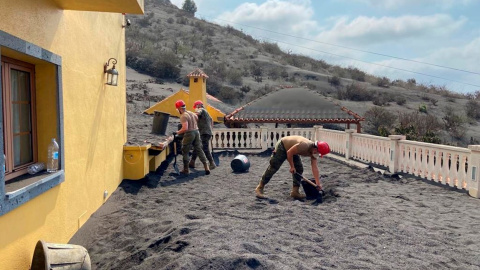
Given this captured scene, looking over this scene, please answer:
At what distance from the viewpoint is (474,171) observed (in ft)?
24.2

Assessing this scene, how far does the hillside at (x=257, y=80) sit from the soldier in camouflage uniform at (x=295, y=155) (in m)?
12.4

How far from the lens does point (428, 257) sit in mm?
4328

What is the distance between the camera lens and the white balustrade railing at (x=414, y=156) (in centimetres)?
757

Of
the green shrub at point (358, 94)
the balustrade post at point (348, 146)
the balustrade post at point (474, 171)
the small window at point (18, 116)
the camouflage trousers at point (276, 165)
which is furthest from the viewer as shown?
the green shrub at point (358, 94)

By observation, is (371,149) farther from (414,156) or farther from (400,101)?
(400,101)

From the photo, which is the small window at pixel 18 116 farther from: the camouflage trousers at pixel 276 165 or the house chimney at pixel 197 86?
the house chimney at pixel 197 86

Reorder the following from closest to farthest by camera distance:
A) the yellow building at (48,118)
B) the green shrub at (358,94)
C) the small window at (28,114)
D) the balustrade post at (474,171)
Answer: the yellow building at (48,118)
the small window at (28,114)
the balustrade post at (474,171)
the green shrub at (358,94)

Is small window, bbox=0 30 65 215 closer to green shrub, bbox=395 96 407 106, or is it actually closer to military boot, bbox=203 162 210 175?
military boot, bbox=203 162 210 175

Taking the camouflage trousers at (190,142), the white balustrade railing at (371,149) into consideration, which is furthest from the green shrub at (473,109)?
the camouflage trousers at (190,142)

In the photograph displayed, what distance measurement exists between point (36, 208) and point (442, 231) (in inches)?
196

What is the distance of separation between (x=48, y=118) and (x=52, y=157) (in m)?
0.42

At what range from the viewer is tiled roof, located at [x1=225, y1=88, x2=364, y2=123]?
17.2m

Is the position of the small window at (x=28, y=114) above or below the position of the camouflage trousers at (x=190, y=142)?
above

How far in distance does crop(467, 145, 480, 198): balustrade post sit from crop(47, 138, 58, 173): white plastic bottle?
7.07 m
